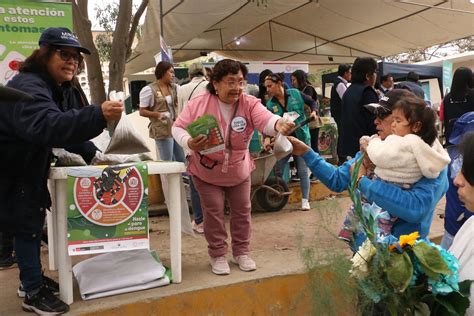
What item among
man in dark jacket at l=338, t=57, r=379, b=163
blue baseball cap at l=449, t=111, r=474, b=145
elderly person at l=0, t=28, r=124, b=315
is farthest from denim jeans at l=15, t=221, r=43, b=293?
man in dark jacket at l=338, t=57, r=379, b=163

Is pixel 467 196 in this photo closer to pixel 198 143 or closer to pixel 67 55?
pixel 198 143

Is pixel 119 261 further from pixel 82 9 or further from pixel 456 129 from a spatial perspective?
pixel 82 9

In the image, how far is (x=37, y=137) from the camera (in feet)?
7.66

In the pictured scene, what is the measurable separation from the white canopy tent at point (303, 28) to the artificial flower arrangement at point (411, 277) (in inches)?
289

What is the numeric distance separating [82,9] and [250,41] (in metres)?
6.78

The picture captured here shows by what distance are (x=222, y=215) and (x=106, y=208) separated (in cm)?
92

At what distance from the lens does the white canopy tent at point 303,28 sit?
876 cm

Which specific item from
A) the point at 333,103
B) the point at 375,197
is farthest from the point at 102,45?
the point at 375,197

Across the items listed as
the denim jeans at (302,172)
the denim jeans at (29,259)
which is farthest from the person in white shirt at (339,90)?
the denim jeans at (29,259)

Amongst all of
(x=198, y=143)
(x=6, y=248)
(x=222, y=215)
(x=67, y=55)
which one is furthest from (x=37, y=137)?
(x=6, y=248)

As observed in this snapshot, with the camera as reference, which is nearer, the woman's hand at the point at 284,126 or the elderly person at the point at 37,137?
the elderly person at the point at 37,137

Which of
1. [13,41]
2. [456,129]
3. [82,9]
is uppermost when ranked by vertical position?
[82,9]

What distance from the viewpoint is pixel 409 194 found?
2.34m

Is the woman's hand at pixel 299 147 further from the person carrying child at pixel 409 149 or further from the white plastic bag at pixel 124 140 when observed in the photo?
the white plastic bag at pixel 124 140
